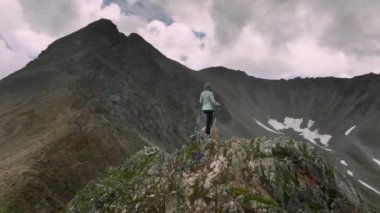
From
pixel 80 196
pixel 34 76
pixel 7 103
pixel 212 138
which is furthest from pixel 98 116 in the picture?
pixel 212 138

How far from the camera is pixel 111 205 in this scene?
3092 centimetres

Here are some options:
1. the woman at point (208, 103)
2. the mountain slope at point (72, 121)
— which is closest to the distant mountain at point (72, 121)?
the mountain slope at point (72, 121)

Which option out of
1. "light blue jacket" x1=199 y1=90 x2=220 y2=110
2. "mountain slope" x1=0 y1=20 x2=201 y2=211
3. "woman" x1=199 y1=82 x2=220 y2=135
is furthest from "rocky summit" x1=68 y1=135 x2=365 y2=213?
"mountain slope" x1=0 y1=20 x2=201 y2=211

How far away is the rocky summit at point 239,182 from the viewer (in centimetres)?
2567

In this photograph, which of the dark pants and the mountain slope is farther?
the mountain slope

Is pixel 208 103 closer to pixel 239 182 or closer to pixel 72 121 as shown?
pixel 239 182

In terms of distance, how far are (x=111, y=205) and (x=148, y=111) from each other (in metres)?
132

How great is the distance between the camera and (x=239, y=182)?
86.3ft

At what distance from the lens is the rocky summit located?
84.2ft

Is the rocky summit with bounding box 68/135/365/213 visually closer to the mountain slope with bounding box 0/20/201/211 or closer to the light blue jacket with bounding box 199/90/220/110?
the light blue jacket with bounding box 199/90/220/110

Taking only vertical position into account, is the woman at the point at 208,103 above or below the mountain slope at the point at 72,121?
above

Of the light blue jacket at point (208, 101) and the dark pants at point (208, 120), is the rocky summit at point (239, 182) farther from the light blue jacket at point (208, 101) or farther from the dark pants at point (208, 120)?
the light blue jacket at point (208, 101)

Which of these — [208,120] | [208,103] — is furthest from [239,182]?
[208,103]

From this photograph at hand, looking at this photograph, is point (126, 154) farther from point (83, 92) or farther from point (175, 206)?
point (175, 206)
